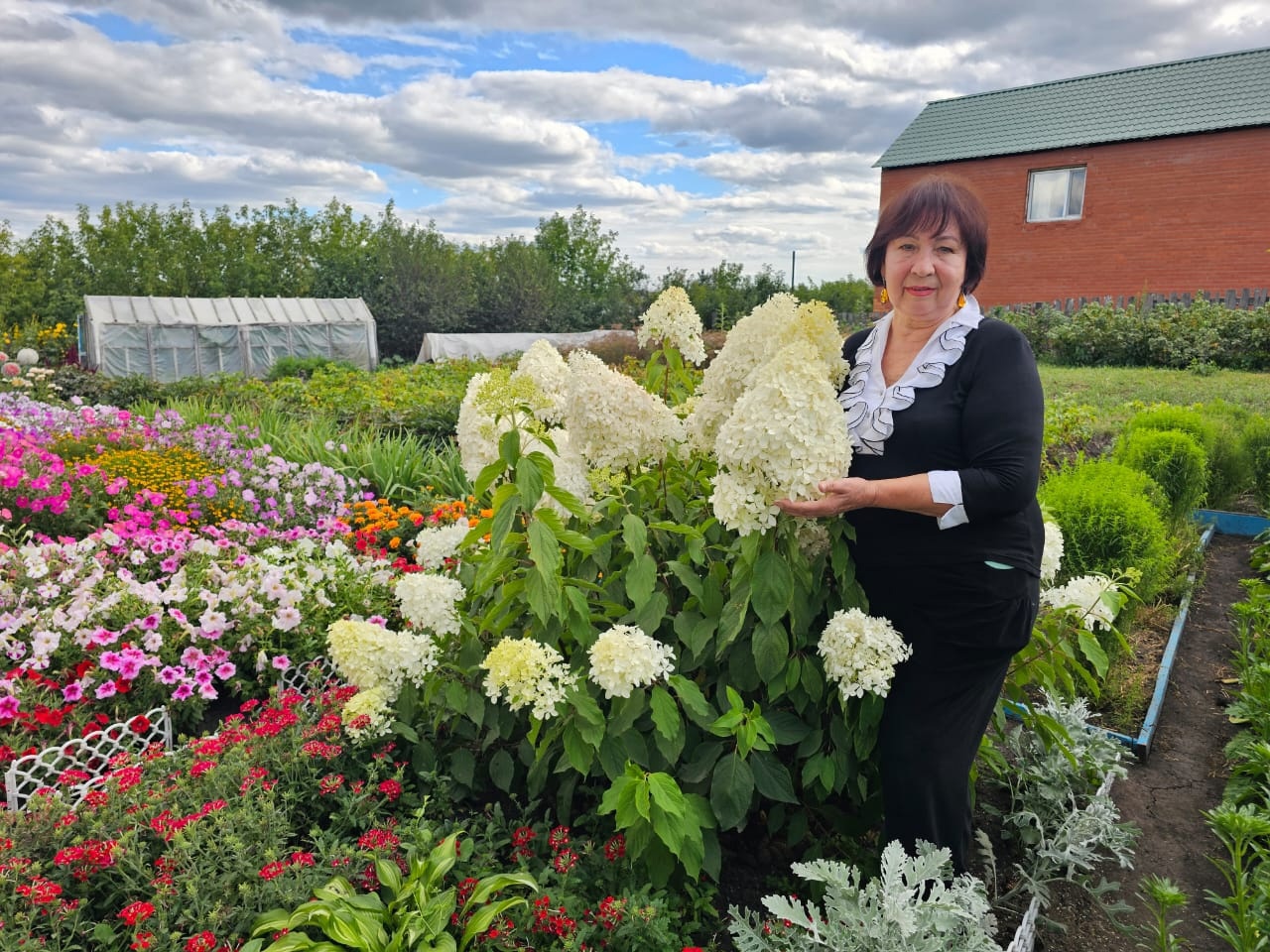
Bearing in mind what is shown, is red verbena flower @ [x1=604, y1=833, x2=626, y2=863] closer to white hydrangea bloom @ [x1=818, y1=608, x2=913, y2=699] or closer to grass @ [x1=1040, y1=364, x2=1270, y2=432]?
white hydrangea bloom @ [x1=818, y1=608, x2=913, y2=699]

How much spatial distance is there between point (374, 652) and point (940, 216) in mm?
1891

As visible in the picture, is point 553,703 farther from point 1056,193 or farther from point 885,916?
point 1056,193

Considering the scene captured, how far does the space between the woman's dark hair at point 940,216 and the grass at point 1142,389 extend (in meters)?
7.47

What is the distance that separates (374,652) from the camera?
7.77ft

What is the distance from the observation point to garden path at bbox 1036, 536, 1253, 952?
2600mm

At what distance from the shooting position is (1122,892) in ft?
9.08

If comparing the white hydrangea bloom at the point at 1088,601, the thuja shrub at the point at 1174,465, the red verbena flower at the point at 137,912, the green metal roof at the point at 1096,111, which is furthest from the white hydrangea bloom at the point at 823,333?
the green metal roof at the point at 1096,111

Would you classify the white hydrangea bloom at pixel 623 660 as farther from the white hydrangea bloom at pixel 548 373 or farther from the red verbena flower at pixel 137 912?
the red verbena flower at pixel 137 912

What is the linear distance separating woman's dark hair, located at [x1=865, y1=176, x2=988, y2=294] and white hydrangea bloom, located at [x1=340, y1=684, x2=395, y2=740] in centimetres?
186

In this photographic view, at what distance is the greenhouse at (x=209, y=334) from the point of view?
19250 millimetres

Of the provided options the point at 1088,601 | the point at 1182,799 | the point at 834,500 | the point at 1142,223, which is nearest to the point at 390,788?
the point at 834,500

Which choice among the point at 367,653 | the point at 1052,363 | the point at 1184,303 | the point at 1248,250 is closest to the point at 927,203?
the point at 367,653

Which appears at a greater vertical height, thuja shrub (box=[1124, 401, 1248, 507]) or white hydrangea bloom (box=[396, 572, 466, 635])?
white hydrangea bloom (box=[396, 572, 466, 635])

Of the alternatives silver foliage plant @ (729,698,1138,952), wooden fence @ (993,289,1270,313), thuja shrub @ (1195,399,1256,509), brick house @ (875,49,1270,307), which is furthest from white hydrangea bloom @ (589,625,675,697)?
wooden fence @ (993,289,1270,313)
